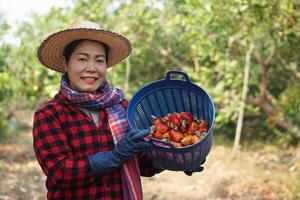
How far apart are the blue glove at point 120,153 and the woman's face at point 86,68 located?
10.7 inches

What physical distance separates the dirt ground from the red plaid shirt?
9.20 ft

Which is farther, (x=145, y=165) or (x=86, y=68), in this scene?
(x=145, y=165)

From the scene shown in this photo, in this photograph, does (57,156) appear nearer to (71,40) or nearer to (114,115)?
(114,115)

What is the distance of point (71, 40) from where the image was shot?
1.80m

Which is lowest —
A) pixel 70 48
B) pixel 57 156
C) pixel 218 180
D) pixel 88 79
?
pixel 218 180

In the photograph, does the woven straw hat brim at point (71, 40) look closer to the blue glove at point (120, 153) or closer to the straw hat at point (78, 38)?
the straw hat at point (78, 38)

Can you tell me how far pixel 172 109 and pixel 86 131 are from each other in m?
0.44

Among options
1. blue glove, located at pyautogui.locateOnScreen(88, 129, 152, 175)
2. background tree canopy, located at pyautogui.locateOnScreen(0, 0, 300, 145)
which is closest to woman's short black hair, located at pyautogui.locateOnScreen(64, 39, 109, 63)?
blue glove, located at pyautogui.locateOnScreen(88, 129, 152, 175)

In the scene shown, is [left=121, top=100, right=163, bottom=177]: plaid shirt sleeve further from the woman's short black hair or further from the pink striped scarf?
the woman's short black hair

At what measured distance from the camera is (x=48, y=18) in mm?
7488

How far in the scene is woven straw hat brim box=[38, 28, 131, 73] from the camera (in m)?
1.75

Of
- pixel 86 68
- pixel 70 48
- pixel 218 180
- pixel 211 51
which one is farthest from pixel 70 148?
pixel 211 51

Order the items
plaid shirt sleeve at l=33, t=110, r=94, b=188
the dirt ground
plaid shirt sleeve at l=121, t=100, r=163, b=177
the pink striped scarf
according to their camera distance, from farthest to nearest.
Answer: the dirt ground
plaid shirt sleeve at l=121, t=100, r=163, b=177
the pink striped scarf
plaid shirt sleeve at l=33, t=110, r=94, b=188

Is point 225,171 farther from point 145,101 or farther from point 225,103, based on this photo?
point 145,101
